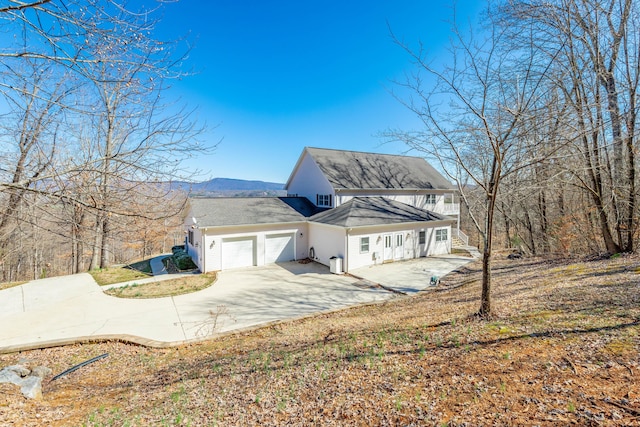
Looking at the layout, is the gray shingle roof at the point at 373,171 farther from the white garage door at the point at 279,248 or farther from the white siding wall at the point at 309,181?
the white garage door at the point at 279,248

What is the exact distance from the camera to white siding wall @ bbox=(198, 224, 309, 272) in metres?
14.1

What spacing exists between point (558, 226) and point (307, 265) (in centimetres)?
1550

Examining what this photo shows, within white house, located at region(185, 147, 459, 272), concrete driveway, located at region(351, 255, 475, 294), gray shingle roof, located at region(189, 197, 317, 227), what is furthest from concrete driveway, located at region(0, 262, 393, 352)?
gray shingle roof, located at region(189, 197, 317, 227)

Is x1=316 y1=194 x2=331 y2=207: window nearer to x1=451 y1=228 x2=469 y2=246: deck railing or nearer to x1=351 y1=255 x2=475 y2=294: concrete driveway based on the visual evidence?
x1=351 y1=255 x2=475 y2=294: concrete driveway

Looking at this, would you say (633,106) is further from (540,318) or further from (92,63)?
(92,63)

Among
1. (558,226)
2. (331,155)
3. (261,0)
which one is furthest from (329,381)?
(558,226)

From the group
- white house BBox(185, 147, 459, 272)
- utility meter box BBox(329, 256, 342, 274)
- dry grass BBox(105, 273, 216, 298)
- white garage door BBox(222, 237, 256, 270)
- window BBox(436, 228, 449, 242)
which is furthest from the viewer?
window BBox(436, 228, 449, 242)

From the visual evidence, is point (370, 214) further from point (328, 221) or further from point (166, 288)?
point (166, 288)

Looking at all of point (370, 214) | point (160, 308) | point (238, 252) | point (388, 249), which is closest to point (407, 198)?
point (370, 214)

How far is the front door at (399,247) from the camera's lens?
16.0 m

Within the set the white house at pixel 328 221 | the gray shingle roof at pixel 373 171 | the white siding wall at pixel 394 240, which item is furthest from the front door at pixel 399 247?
the gray shingle roof at pixel 373 171

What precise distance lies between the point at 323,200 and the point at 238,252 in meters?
6.73

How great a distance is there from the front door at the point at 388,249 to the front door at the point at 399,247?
0.33m

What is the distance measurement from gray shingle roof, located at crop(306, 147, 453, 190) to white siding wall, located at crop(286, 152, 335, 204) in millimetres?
450
